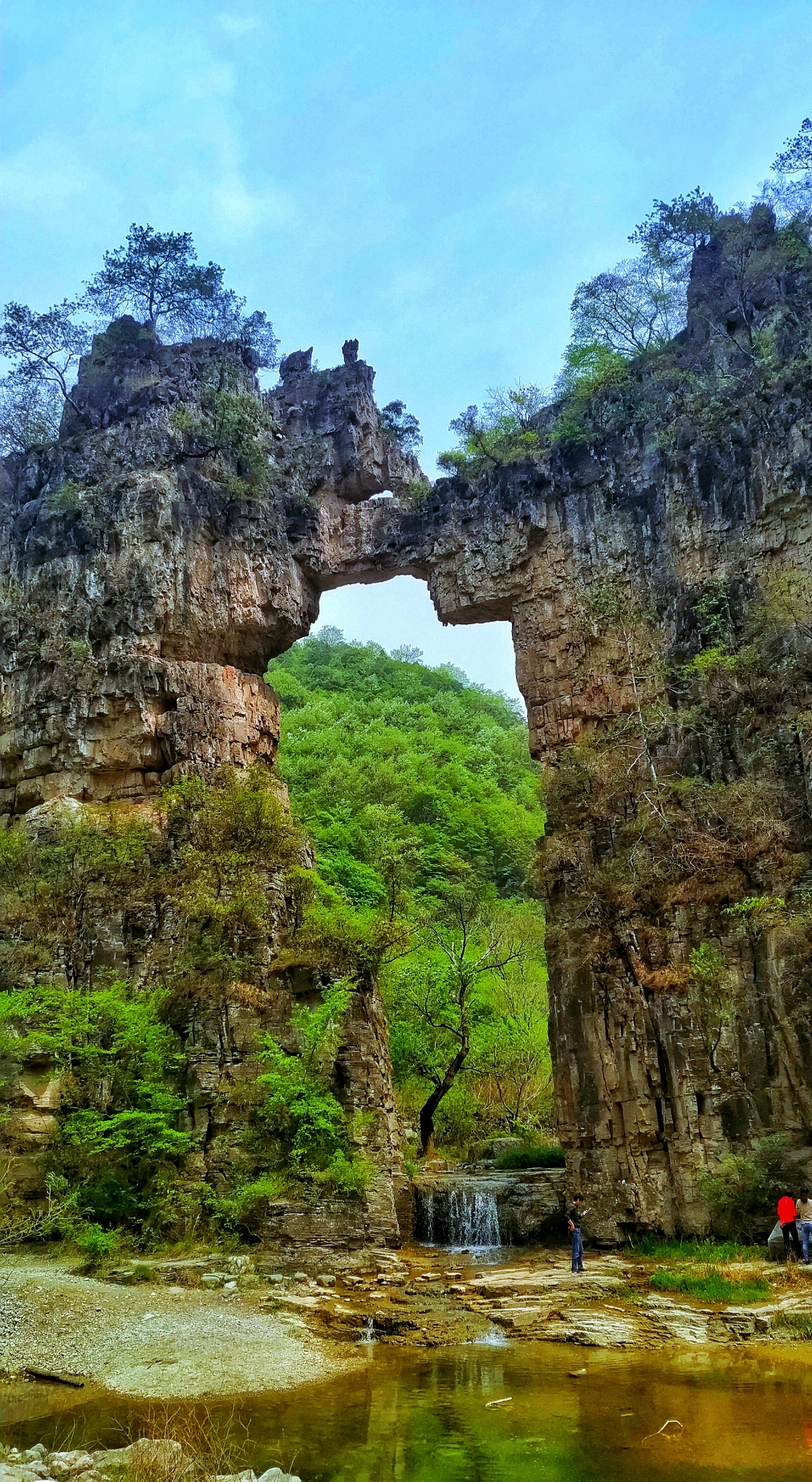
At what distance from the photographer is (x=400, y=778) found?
47938mm

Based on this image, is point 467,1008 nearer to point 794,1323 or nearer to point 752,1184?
point 752,1184

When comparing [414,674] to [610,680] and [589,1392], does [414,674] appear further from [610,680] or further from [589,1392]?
[589,1392]

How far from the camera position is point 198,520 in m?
30.6

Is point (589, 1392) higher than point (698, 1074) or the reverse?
the reverse

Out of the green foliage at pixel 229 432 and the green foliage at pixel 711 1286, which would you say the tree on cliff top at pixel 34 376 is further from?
the green foliage at pixel 711 1286

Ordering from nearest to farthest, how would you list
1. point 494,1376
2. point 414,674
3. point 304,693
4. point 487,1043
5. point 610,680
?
point 494,1376 < point 610,680 < point 487,1043 < point 304,693 < point 414,674

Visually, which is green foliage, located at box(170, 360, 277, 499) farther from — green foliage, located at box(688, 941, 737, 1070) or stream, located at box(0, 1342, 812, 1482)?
stream, located at box(0, 1342, 812, 1482)

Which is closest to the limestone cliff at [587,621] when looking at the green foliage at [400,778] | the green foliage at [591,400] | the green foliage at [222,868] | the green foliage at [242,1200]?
the green foliage at [591,400]

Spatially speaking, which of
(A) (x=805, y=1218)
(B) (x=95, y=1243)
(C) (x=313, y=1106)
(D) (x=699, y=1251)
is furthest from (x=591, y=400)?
(B) (x=95, y=1243)

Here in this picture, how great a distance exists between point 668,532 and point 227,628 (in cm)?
1262

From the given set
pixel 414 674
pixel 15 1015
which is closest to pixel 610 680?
pixel 15 1015

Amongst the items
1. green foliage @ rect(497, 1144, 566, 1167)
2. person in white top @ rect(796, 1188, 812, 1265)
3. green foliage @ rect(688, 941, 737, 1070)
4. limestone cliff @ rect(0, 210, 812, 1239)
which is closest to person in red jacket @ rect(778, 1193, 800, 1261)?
person in white top @ rect(796, 1188, 812, 1265)

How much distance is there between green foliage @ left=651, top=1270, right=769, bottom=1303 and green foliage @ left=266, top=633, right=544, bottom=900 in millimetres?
17434

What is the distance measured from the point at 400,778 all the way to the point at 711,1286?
32.3 metres
